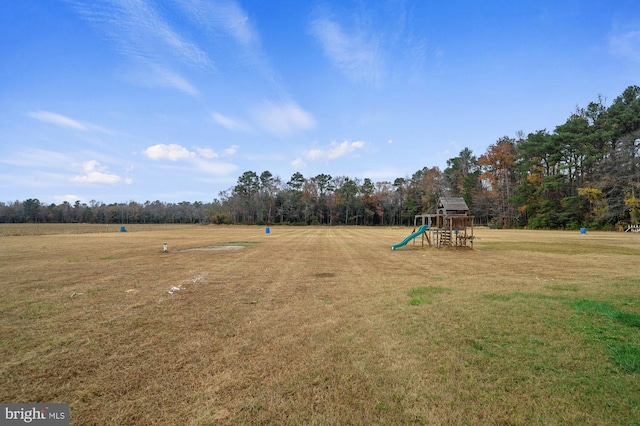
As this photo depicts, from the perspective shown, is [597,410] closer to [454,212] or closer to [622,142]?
[454,212]

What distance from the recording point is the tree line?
40781 mm

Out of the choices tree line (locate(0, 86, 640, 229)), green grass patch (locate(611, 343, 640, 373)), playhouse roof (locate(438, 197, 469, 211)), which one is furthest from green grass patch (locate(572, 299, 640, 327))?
tree line (locate(0, 86, 640, 229))

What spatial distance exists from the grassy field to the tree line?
4540cm

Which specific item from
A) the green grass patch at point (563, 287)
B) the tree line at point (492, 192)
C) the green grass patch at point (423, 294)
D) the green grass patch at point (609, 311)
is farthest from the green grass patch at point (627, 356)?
the tree line at point (492, 192)

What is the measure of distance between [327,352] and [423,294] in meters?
4.24

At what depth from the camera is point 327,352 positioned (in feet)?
14.6

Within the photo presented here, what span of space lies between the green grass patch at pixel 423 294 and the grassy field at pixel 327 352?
0.06m

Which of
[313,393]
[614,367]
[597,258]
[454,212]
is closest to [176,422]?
[313,393]

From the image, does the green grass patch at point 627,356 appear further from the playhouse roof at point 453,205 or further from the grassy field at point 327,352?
the playhouse roof at point 453,205

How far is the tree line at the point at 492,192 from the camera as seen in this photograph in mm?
40781

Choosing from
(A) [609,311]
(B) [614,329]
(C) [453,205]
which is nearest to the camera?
(B) [614,329]

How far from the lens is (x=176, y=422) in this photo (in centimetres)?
293

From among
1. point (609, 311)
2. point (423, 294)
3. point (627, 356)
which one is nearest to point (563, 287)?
point (609, 311)

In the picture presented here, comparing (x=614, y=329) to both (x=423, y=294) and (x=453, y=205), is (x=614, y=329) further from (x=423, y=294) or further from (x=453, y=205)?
(x=453, y=205)
